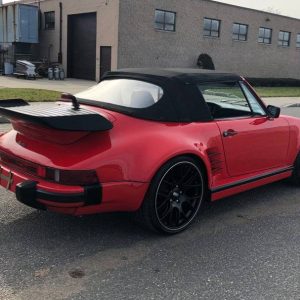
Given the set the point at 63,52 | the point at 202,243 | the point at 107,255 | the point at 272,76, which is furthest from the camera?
the point at 272,76

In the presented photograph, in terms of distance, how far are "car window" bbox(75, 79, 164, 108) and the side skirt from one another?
1067 millimetres

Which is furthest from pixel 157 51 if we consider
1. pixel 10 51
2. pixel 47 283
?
pixel 47 283

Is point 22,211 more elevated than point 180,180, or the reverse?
point 180,180

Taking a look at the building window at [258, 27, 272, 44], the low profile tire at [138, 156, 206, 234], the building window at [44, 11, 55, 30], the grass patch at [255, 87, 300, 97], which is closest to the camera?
the low profile tire at [138, 156, 206, 234]

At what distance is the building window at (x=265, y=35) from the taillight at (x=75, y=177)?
34968 mm

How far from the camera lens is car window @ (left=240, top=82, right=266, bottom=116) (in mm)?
4871

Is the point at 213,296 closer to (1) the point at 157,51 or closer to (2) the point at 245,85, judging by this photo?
(2) the point at 245,85

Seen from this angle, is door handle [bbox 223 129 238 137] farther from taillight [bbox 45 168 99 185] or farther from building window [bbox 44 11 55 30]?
building window [bbox 44 11 55 30]

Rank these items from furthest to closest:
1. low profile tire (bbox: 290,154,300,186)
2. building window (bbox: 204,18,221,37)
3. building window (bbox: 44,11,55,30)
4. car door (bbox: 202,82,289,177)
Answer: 1. building window (bbox: 44,11,55,30)
2. building window (bbox: 204,18,221,37)
3. low profile tire (bbox: 290,154,300,186)
4. car door (bbox: 202,82,289,177)

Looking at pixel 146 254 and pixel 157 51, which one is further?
pixel 157 51

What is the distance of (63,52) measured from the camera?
101ft

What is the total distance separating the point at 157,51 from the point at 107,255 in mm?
25960

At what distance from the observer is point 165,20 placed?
2869 centimetres

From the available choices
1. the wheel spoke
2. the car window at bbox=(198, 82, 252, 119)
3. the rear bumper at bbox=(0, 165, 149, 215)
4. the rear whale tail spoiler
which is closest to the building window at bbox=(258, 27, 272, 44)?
the car window at bbox=(198, 82, 252, 119)
